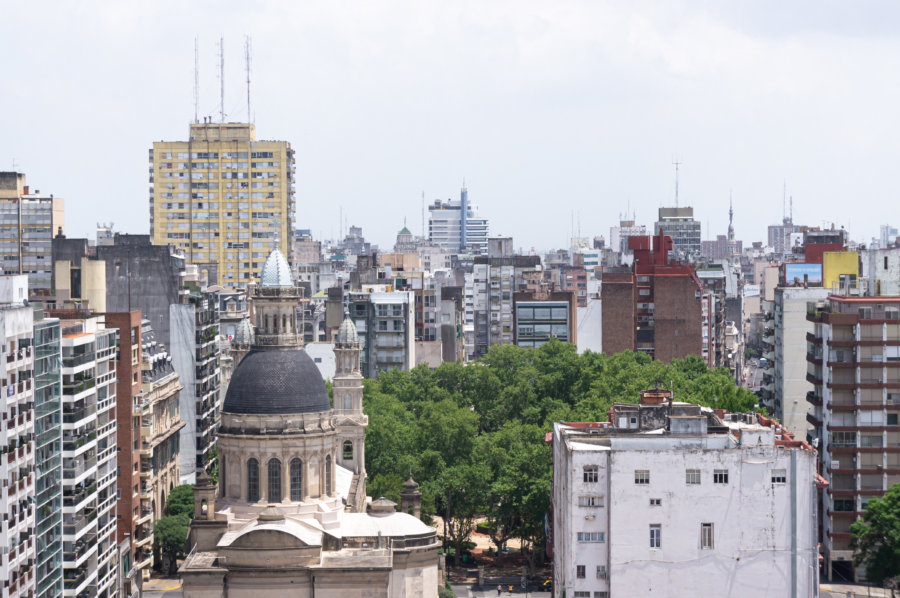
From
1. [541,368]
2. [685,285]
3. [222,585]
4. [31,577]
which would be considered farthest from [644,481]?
[685,285]

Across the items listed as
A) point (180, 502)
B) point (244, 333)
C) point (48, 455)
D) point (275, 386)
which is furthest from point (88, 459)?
point (244, 333)

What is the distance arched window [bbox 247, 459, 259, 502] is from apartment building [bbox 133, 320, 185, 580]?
20.3 metres

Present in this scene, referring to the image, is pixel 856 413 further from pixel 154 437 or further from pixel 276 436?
pixel 154 437

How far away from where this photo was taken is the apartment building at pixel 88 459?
89750 mm

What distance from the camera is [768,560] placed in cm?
8438

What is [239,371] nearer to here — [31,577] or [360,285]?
[31,577]

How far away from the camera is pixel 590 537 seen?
280 feet

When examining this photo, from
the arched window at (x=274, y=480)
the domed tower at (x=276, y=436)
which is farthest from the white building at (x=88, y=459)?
the arched window at (x=274, y=480)

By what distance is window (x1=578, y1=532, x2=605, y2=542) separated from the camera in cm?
8531

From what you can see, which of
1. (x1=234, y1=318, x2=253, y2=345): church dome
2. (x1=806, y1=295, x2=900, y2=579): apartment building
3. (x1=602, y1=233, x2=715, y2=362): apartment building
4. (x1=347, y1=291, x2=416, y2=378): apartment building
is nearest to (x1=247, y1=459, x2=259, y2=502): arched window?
(x1=234, y1=318, x2=253, y2=345): church dome

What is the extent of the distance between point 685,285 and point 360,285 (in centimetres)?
3500

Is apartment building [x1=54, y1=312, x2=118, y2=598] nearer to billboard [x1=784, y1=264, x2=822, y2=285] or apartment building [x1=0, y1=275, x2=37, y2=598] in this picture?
apartment building [x1=0, y1=275, x2=37, y2=598]

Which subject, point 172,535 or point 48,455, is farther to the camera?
point 172,535

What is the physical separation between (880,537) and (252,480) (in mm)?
37078
